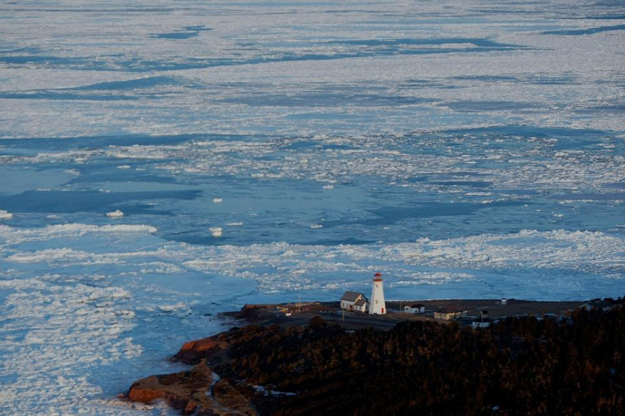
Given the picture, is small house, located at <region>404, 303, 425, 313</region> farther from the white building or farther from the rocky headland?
the rocky headland

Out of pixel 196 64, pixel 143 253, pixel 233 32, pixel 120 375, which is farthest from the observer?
pixel 233 32

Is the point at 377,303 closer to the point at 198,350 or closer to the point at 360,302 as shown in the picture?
the point at 360,302

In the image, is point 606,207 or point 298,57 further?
point 298,57

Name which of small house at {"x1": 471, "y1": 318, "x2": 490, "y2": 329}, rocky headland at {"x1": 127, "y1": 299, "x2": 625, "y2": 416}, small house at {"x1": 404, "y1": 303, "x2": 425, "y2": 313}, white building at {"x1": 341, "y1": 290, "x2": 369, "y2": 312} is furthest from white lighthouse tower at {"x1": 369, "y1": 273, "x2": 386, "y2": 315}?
small house at {"x1": 471, "y1": 318, "x2": 490, "y2": 329}

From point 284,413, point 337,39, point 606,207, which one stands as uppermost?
point 337,39

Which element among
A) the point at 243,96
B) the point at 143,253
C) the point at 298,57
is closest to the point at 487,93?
the point at 243,96

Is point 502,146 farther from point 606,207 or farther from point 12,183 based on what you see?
point 12,183
